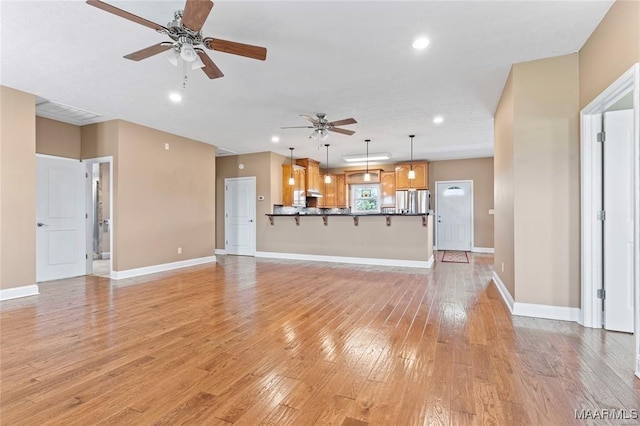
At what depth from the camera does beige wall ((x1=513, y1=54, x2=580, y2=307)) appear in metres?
3.14

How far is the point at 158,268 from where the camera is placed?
19.3 feet

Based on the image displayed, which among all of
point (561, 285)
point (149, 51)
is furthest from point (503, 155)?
point (149, 51)

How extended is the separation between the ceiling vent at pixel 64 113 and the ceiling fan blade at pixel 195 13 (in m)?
3.72

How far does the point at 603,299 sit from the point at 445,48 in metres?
2.87

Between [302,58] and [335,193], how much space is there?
7.43 meters

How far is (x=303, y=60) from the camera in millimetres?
3285

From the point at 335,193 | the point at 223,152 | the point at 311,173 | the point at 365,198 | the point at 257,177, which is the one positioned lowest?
the point at 365,198

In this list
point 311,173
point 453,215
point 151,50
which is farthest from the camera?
point 453,215

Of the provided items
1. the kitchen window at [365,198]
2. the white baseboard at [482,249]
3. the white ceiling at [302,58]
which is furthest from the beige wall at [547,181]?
the kitchen window at [365,198]

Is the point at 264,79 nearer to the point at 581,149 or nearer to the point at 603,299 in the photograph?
the point at 581,149

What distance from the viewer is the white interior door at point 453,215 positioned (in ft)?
29.4

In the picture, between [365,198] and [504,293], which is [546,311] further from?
[365,198]

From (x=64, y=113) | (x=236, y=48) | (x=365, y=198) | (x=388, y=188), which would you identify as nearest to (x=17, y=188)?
(x=64, y=113)

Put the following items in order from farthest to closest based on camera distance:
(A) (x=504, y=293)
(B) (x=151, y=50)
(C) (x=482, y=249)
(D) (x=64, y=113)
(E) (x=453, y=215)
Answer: (E) (x=453, y=215), (C) (x=482, y=249), (D) (x=64, y=113), (A) (x=504, y=293), (B) (x=151, y=50)
